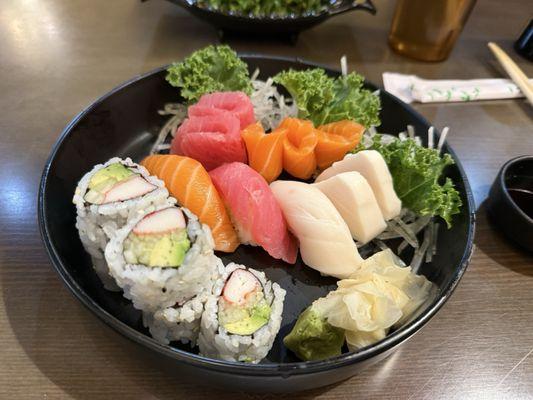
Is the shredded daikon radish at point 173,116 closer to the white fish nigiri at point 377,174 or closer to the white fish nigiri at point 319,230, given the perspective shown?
the white fish nigiri at point 319,230

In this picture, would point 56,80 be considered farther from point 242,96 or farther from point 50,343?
point 50,343

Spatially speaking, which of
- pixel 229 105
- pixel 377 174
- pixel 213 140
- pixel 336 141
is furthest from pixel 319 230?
pixel 229 105

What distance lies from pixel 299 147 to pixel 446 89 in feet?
3.99

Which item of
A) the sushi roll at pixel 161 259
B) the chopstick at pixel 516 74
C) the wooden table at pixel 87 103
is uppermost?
the chopstick at pixel 516 74

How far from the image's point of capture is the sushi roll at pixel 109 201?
4.22 feet

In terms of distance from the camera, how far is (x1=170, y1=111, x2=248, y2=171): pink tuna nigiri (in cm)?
162

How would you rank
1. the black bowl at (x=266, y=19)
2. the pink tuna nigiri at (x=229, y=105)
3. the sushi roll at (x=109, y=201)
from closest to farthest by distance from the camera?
the sushi roll at (x=109, y=201), the pink tuna nigiri at (x=229, y=105), the black bowl at (x=266, y=19)

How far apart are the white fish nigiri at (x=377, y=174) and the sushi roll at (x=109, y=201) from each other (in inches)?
26.5

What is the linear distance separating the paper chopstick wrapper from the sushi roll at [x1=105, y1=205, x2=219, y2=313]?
1.66 meters

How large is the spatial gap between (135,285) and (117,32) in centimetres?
208

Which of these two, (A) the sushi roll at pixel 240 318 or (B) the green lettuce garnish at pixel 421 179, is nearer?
(A) the sushi roll at pixel 240 318

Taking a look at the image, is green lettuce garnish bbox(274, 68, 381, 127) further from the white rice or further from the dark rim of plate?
the white rice

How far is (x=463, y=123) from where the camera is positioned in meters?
2.33

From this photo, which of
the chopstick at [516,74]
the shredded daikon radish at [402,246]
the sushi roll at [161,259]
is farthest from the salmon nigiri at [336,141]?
the chopstick at [516,74]
